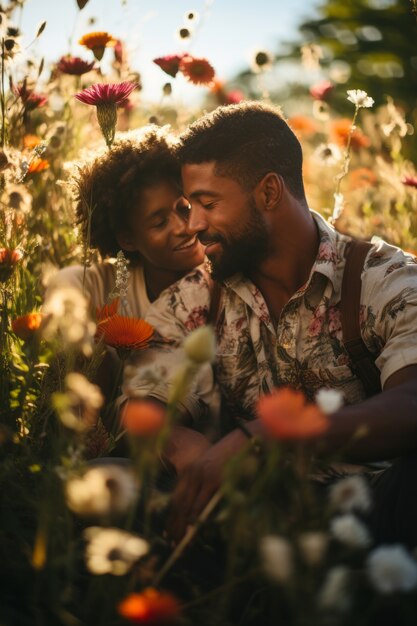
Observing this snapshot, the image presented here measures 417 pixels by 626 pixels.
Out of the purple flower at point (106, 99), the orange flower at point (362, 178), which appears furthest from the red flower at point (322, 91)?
the purple flower at point (106, 99)

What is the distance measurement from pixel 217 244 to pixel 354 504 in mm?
1422

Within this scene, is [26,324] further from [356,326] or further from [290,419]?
[290,419]

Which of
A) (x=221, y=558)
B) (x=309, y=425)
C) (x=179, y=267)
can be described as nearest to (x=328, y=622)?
(x=309, y=425)

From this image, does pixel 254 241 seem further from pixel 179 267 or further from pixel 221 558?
pixel 221 558

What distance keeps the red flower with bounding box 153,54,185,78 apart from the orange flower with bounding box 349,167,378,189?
6.70 ft

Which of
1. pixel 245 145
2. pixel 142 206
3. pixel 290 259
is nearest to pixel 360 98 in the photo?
pixel 245 145

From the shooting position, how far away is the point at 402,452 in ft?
6.20

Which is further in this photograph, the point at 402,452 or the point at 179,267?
the point at 179,267

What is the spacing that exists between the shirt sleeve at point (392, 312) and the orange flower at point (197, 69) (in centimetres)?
131

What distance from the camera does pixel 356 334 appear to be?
2.27 metres

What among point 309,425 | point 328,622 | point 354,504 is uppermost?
point 309,425

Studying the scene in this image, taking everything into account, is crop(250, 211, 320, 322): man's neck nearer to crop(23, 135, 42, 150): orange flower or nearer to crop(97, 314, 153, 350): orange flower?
crop(97, 314, 153, 350): orange flower

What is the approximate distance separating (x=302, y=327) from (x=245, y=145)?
648mm

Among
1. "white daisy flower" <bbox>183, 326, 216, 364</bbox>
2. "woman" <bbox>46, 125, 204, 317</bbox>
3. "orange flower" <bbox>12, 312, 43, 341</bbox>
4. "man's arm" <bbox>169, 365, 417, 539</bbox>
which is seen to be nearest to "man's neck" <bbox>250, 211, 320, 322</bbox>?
"woman" <bbox>46, 125, 204, 317</bbox>
